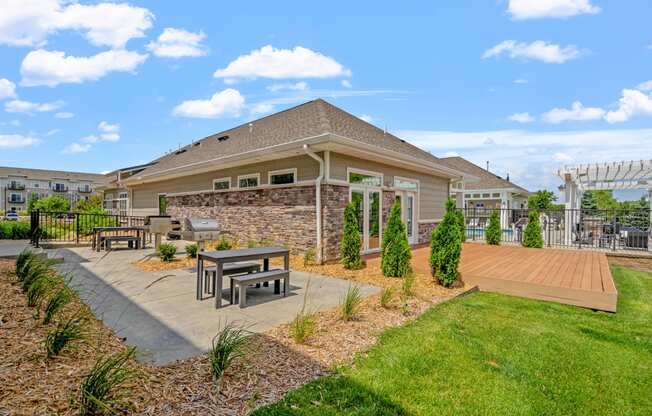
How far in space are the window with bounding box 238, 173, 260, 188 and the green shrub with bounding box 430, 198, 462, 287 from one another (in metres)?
6.20

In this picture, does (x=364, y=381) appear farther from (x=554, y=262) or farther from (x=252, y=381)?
(x=554, y=262)

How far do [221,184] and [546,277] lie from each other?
10449 millimetres

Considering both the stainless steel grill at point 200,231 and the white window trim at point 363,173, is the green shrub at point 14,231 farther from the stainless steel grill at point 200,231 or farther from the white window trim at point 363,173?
the white window trim at point 363,173

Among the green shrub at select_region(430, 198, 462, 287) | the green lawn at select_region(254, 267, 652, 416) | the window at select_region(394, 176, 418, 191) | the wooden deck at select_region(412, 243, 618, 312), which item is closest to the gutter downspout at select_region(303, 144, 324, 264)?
the wooden deck at select_region(412, 243, 618, 312)

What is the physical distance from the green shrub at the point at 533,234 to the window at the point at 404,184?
4.69m

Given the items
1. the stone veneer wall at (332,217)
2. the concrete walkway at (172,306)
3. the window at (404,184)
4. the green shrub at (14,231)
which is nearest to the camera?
the concrete walkway at (172,306)

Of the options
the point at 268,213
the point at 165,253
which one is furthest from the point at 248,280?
the point at 268,213

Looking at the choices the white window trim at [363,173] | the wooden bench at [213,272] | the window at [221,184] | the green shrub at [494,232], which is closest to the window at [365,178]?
the white window trim at [363,173]

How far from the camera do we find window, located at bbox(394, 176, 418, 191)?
11.2m

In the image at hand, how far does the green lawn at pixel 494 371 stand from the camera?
2.52 metres

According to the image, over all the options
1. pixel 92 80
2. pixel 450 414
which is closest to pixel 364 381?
pixel 450 414

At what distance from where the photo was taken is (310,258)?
8.37 metres

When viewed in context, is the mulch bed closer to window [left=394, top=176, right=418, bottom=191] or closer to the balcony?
window [left=394, top=176, right=418, bottom=191]

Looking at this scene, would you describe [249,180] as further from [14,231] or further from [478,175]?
[478,175]
